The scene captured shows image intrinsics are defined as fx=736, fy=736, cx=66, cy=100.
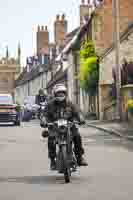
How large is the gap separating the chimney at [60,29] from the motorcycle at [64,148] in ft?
253

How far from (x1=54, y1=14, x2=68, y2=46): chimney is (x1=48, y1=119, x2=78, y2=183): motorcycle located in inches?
3031

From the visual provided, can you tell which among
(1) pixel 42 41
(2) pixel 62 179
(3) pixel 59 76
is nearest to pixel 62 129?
(2) pixel 62 179

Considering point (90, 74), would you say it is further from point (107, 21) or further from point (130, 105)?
point (130, 105)

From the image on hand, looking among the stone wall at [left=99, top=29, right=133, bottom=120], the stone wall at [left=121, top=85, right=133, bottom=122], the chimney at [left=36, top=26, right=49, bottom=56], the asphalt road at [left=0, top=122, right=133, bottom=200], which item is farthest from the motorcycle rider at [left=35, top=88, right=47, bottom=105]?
the chimney at [left=36, top=26, right=49, bottom=56]

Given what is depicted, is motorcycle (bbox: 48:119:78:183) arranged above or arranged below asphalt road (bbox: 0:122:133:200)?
above

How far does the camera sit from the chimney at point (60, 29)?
89375 millimetres

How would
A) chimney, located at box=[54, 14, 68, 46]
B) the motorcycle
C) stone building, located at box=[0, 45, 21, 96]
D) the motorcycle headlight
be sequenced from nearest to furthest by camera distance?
the motorcycle → the motorcycle headlight → chimney, located at box=[54, 14, 68, 46] → stone building, located at box=[0, 45, 21, 96]

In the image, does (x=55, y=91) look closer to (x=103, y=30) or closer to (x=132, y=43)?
(x=132, y=43)

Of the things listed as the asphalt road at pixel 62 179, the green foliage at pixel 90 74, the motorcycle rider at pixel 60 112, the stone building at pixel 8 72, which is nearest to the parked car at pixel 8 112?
the green foliage at pixel 90 74

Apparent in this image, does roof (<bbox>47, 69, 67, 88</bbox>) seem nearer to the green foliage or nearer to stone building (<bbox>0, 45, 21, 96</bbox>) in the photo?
the green foliage

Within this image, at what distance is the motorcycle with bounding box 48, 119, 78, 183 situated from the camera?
12227 millimetres

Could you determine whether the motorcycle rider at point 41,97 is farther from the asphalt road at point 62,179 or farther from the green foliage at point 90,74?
the asphalt road at point 62,179

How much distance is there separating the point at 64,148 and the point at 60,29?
79.9m

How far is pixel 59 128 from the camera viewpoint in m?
12.4
